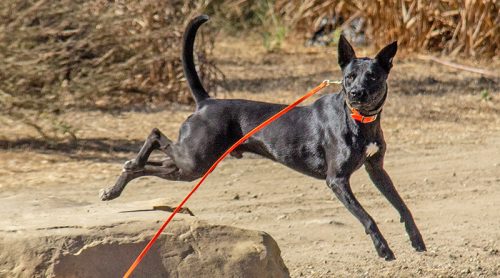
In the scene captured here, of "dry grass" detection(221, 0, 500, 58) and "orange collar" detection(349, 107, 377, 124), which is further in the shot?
"dry grass" detection(221, 0, 500, 58)

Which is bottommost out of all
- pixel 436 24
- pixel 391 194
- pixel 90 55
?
pixel 436 24

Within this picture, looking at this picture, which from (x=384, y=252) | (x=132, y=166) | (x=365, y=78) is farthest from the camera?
(x=132, y=166)

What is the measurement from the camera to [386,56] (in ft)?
18.2

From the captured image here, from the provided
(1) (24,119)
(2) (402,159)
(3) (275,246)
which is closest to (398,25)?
(2) (402,159)

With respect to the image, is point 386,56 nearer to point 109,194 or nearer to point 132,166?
point 132,166

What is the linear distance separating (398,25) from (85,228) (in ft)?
31.0

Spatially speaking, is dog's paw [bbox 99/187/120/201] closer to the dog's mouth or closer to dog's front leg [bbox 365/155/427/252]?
dog's front leg [bbox 365/155/427/252]

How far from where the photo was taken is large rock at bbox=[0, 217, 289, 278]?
5.10 meters

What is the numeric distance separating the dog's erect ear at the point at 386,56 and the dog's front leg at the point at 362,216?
1.95 ft

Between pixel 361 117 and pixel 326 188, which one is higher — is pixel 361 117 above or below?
above

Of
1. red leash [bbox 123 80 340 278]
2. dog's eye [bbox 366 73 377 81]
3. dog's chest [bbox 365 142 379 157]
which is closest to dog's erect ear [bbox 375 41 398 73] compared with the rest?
dog's eye [bbox 366 73 377 81]

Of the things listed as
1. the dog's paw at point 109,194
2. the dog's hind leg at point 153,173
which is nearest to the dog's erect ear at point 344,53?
the dog's hind leg at point 153,173

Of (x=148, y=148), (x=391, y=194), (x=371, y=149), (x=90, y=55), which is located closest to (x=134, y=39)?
(x=90, y=55)

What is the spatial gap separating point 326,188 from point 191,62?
2.49 meters
